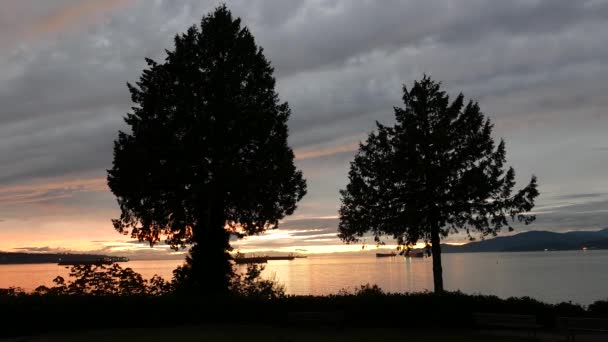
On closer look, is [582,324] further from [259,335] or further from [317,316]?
[259,335]

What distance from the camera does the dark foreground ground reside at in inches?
761

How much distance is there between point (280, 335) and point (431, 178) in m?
14.4

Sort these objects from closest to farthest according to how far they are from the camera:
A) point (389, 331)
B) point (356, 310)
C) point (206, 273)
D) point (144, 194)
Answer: point (389, 331)
point (356, 310)
point (206, 273)
point (144, 194)

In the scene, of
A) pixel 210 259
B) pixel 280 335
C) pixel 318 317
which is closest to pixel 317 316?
pixel 318 317

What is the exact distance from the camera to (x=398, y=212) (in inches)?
1267

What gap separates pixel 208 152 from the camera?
30.5m

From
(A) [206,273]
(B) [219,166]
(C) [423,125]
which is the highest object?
(C) [423,125]

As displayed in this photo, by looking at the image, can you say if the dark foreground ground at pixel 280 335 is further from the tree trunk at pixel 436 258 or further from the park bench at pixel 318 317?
the tree trunk at pixel 436 258

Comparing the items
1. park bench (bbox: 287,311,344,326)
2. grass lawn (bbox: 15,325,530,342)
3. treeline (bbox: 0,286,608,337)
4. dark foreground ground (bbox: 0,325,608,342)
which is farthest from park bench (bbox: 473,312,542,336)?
park bench (bbox: 287,311,344,326)

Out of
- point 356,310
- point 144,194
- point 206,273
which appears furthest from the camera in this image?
point 144,194

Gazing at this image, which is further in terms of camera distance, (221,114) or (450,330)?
(221,114)

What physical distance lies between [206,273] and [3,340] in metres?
10.0

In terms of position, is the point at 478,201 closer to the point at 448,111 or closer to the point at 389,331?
the point at 448,111

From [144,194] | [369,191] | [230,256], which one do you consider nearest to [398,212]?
[369,191]
